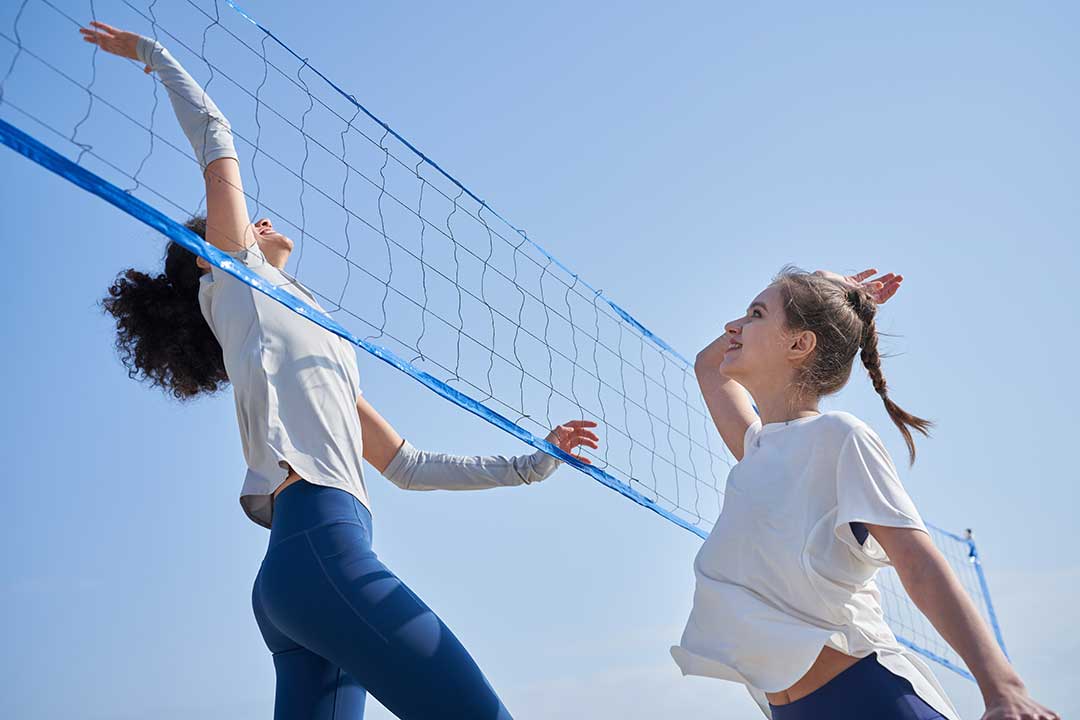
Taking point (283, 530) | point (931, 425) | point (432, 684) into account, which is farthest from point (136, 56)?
point (931, 425)

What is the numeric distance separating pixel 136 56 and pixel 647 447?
2.16 meters

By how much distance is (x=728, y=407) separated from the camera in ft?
7.23

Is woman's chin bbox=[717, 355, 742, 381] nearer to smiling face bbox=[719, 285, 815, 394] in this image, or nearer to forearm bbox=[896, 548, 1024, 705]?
smiling face bbox=[719, 285, 815, 394]

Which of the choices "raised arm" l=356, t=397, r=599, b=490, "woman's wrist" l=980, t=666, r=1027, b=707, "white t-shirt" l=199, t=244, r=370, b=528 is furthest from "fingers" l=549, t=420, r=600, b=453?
"woman's wrist" l=980, t=666, r=1027, b=707

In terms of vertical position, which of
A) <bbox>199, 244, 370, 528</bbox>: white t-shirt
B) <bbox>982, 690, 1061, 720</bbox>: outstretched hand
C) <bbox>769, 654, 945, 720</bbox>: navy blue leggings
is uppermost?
<bbox>199, 244, 370, 528</bbox>: white t-shirt

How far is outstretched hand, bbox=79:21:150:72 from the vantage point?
2250 mm

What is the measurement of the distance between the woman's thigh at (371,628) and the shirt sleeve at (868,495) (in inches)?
26.0

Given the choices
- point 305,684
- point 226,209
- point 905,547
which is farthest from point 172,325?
point 905,547

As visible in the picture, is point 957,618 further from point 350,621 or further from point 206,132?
point 206,132

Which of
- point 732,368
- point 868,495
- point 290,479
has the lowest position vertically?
point 868,495

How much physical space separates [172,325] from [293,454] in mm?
743

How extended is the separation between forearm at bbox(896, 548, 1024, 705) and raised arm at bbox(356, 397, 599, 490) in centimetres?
124

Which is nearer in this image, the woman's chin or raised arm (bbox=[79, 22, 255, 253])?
the woman's chin

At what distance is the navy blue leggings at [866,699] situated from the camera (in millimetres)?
1491
